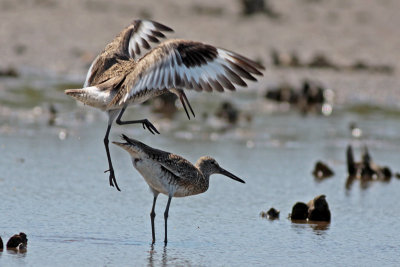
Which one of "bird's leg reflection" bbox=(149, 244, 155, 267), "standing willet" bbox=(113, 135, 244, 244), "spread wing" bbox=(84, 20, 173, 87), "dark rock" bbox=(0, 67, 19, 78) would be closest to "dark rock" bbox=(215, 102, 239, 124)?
"dark rock" bbox=(0, 67, 19, 78)

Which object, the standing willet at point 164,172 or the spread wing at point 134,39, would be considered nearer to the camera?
the standing willet at point 164,172

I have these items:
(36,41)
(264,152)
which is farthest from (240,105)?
(36,41)

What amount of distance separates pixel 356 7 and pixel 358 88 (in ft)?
23.6

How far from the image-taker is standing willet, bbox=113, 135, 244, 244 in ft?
23.2

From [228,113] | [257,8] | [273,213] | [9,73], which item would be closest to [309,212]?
[273,213]

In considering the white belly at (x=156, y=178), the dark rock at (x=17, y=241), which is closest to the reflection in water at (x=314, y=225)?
the white belly at (x=156, y=178)

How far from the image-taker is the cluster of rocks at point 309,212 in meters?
8.25

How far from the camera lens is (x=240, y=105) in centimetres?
1631

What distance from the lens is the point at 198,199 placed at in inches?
354

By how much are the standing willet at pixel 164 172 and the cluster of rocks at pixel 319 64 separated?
12882mm

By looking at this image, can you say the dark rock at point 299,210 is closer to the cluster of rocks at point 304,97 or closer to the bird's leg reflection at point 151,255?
the bird's leg reflection at point 151,255

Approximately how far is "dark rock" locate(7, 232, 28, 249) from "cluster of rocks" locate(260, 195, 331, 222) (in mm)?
2639

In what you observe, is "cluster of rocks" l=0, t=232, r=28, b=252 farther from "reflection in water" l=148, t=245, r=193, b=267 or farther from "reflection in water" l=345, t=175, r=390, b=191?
"reflection in water" l=345, t=175, r=390, b=191

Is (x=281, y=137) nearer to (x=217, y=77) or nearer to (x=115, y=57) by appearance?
(x=115, y=57)
